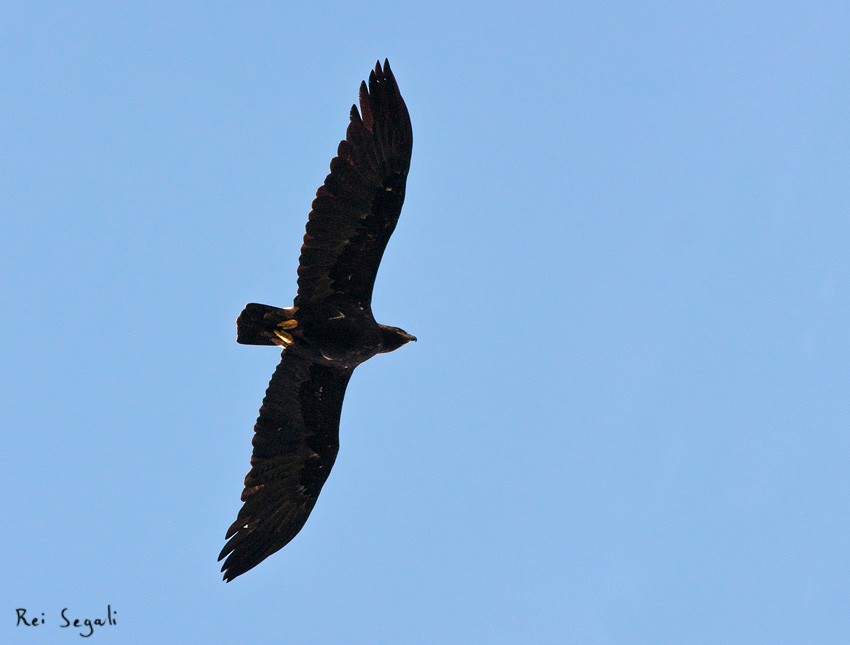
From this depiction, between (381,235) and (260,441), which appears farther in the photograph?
(260,441)

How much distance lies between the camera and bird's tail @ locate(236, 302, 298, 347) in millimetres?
11727

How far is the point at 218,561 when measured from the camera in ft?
40.8

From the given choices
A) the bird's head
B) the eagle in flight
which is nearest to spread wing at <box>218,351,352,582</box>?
the eagle in flight

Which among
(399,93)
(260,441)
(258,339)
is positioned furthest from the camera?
(260,441)

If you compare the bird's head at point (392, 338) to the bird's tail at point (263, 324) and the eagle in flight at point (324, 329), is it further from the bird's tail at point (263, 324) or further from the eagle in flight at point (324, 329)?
the bird's tail at point (263, 324)

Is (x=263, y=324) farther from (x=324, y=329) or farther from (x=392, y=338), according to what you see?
(x=392, y=338)

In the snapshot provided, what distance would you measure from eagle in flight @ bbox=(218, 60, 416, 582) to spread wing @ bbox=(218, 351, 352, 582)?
0.01 metres

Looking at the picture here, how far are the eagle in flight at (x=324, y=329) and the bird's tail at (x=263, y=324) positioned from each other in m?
0.01

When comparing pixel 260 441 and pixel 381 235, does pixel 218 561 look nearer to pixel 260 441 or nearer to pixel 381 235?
pixel 260 441

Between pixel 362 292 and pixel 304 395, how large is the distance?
1.90 meters

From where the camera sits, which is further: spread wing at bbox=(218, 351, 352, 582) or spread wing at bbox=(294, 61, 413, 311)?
spread wing at bbox=(218, 351, 352, 582)

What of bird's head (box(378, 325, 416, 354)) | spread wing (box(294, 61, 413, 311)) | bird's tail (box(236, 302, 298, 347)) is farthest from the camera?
bird's head (box(378, 325, 416, 354))

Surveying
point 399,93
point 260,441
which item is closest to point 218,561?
point 260,441

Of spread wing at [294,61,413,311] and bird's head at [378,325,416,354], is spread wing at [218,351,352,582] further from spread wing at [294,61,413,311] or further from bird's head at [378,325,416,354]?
spread wing at [294,61,413,311]
